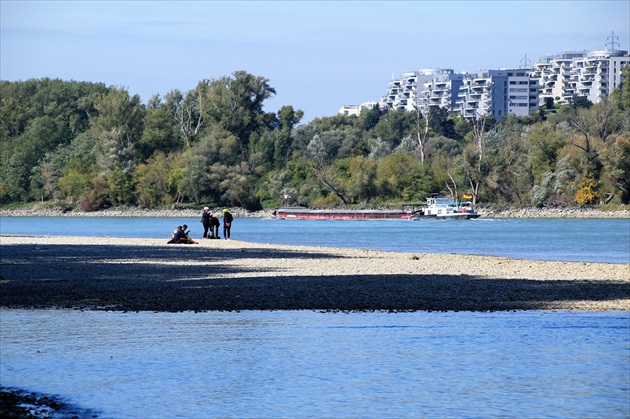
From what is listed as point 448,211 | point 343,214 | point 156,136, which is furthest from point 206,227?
point 156,136

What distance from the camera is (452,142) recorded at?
156m

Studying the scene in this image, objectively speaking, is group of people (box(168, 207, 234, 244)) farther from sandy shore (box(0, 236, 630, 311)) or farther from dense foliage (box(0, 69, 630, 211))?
dense foliage (box(0, 69, 630, 211))

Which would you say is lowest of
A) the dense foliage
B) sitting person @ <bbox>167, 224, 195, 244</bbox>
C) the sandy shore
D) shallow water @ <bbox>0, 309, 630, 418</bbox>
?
shallow water @ <bbox>0, 309, 630, 418</bbox>

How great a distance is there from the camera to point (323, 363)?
15633 mm

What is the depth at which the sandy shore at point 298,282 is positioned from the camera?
72.3 ft

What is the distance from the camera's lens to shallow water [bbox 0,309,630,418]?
510 inches

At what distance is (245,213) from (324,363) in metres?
119

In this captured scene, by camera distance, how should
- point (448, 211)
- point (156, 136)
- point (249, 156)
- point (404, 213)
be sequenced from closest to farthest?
point (448, 211)
point (404, 213)
point (249, 156)
point (156, 136)

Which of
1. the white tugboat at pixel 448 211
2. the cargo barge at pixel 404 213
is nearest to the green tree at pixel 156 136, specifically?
the cargo barge at pixel 404 213

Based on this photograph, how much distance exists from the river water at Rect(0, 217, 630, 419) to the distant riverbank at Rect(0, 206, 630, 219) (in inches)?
3836

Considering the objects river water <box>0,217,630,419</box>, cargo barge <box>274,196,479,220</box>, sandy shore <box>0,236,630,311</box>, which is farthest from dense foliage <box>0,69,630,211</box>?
river water <box>0,217,630,419</box>

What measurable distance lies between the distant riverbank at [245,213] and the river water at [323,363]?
97.4 metres

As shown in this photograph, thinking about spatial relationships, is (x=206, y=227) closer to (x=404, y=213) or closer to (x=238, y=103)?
(x=404, y=213)

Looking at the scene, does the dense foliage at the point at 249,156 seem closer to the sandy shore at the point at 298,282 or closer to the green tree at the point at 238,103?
the green tree at the point at 238,103
